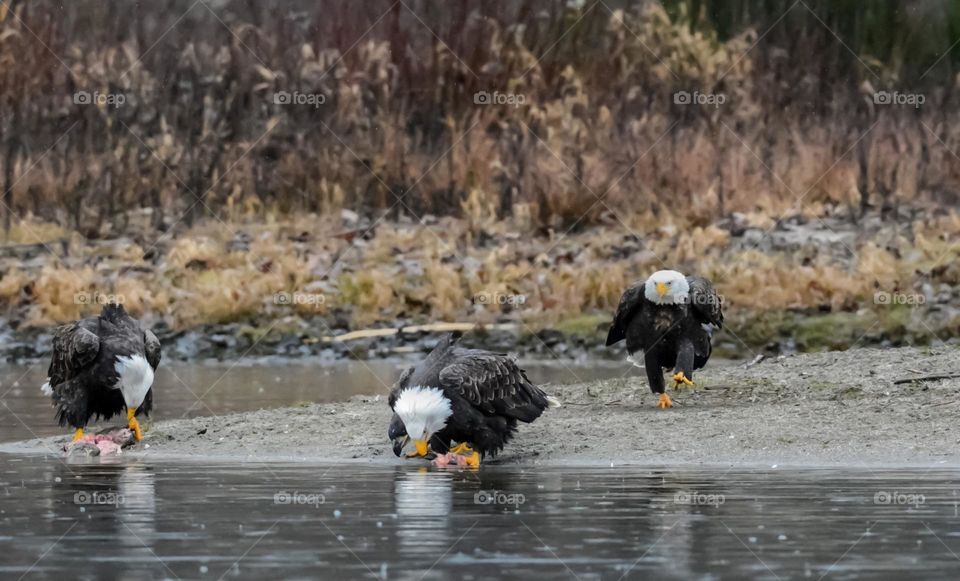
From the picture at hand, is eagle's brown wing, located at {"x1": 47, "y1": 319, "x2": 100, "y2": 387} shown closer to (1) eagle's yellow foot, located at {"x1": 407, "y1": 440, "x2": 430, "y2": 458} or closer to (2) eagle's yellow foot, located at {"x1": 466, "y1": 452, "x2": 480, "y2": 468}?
(1) eagle's yellow foot, located at {"x1": 407, "y1": 440, "x2": 430, "y2": 458}

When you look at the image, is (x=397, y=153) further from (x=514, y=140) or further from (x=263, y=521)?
(x=263, y=521)

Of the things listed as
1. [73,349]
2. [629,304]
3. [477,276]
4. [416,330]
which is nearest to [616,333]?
[629,304]

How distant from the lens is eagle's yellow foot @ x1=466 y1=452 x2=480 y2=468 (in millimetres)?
16406

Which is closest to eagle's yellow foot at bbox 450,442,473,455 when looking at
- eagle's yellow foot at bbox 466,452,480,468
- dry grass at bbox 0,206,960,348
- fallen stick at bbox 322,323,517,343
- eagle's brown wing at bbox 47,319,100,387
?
eagle's yellow foot at bbox 466,452,480,468

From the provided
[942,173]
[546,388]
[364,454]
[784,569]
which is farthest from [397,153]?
[784,569]

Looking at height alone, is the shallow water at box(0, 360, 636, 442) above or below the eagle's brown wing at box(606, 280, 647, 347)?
below

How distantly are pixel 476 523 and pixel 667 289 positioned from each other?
7.23 m

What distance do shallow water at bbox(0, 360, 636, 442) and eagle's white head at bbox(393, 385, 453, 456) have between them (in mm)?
4664

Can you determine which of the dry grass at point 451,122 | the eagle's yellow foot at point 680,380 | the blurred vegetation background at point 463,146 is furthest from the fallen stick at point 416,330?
the eagle's yellow foot at point 680,380

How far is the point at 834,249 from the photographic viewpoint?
32875 mm

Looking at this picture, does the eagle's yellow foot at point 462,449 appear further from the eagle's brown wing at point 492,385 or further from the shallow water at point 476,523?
the shallow water at point 476,523

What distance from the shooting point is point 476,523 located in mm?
12461

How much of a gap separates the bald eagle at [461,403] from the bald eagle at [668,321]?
257cm

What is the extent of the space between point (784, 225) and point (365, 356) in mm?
7546
